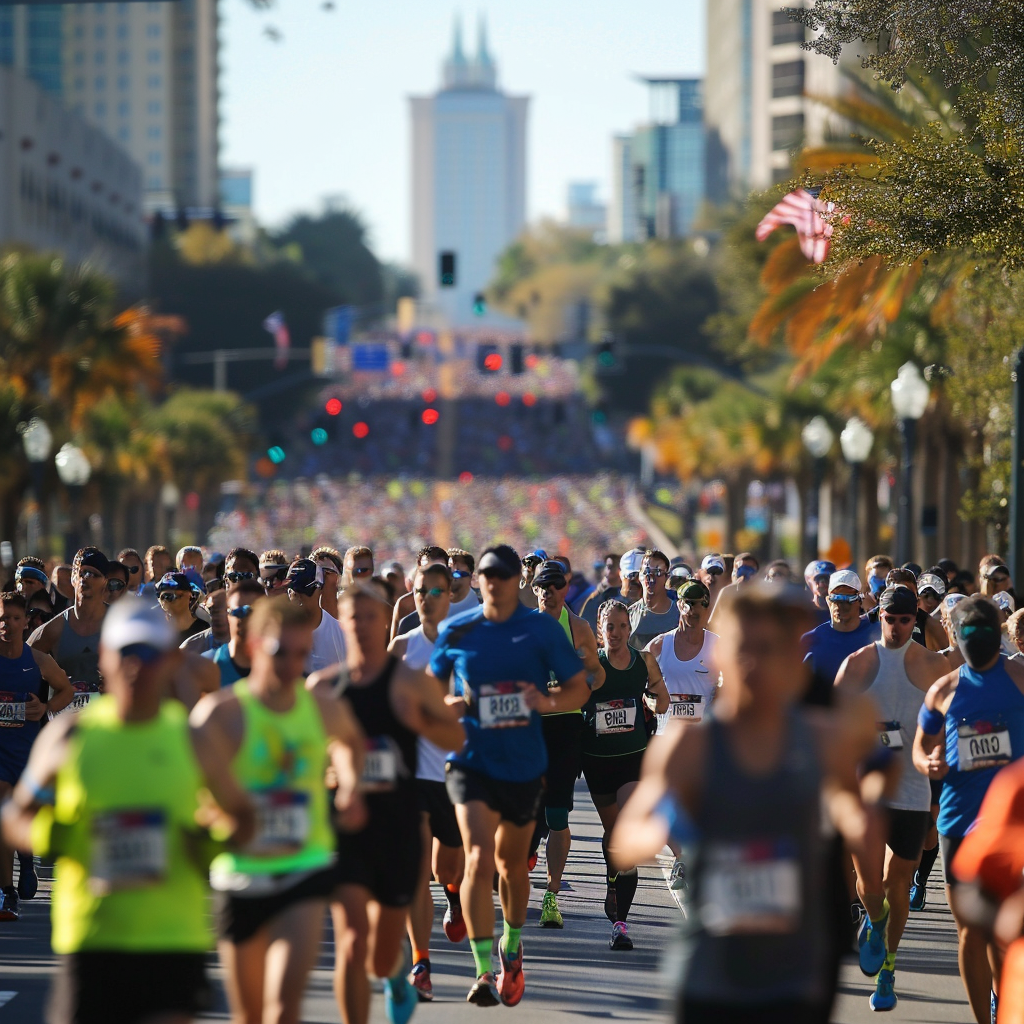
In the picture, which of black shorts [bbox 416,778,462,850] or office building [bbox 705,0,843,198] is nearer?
black shorts [bbox 416,778,462,850]

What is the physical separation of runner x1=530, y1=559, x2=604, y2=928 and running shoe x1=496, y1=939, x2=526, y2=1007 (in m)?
1.75

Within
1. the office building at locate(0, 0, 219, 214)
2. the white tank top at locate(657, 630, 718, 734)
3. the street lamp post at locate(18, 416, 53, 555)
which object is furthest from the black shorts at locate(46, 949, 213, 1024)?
the office building at locate(0, 0, 219, 214)

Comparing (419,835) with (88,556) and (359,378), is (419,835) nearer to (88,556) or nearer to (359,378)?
(88,556)

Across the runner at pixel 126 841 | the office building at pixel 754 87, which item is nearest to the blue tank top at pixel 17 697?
the runner at pixel 126 841

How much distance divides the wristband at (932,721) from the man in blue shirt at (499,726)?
1.54 meters

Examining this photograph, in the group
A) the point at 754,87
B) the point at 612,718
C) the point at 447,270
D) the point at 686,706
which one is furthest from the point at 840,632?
the point at 754,87

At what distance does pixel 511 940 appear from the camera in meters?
8.69

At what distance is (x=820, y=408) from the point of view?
144 ft

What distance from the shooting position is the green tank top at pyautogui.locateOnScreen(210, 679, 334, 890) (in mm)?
6016

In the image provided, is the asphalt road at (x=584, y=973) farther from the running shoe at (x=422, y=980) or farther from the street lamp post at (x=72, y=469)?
the street lamp post at (x=72, y=469)

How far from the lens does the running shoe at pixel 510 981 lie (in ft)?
28.1

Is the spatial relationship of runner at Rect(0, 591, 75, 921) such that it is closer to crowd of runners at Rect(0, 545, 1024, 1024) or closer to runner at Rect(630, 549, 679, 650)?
crowd of runners at Rect(0, 545, 1024, 1024)

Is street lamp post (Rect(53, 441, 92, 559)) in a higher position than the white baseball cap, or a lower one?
higher

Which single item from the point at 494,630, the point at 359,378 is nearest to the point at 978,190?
the point at 494,630
